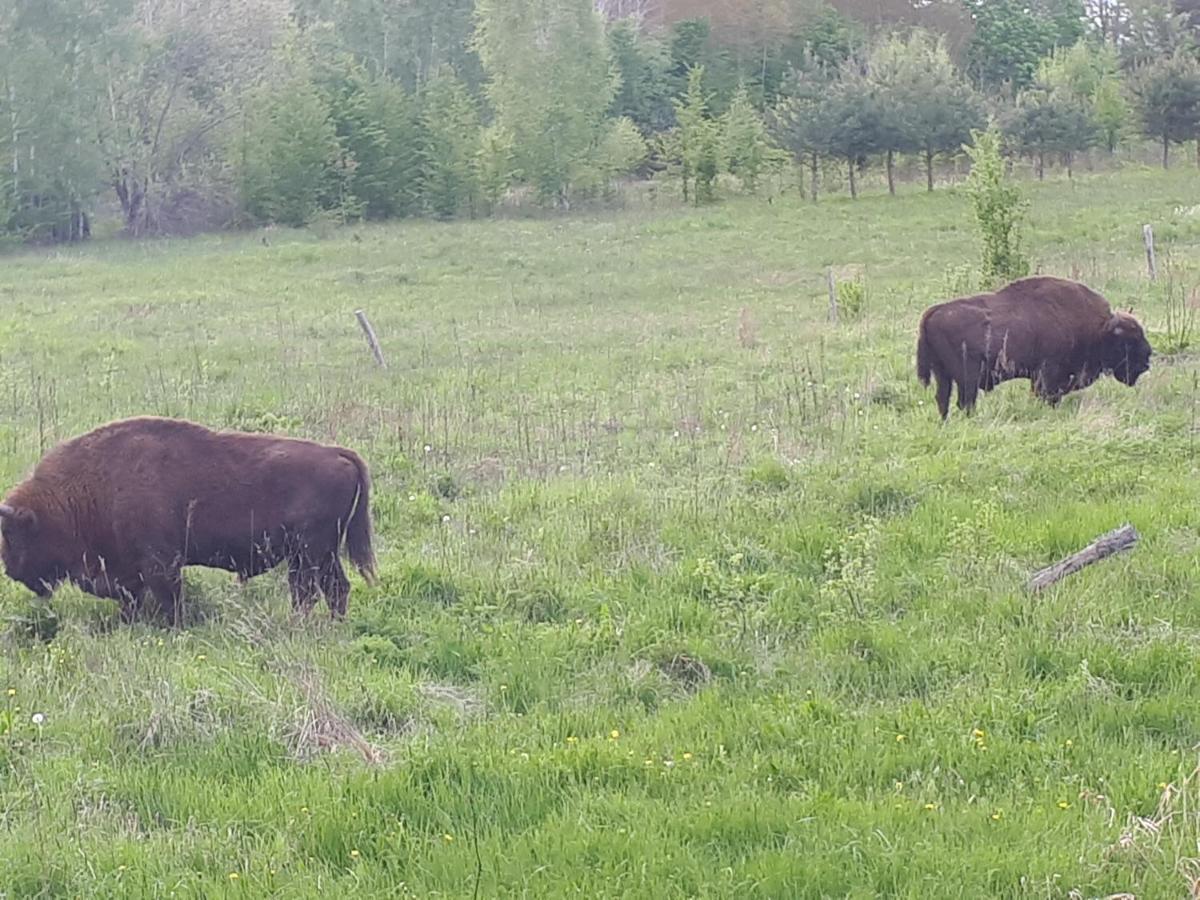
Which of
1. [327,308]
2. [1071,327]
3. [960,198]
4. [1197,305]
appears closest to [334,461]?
[1071,327]

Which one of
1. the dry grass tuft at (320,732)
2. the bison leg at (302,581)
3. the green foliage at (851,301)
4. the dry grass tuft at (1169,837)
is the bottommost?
the dry grass tuft at (1169,837)

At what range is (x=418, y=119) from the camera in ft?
186

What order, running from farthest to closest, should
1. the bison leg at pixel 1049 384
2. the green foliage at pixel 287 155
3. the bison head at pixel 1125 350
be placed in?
the green foliage at pixel 287 155 < the bison head at pixel 1125 350 < the bison leg at pixel 1049 384

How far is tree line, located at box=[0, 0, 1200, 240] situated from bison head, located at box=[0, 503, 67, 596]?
44002mm

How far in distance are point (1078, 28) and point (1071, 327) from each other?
2834 inches

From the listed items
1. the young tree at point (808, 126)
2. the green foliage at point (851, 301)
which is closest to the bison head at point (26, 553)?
the green foliage at point (851, 301)

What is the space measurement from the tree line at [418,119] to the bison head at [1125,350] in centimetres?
3715

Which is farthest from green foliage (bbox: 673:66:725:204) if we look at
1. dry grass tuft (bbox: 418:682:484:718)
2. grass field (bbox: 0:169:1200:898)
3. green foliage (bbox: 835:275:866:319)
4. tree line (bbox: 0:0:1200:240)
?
dry grass tuft (bbox: 418:682:484:718)

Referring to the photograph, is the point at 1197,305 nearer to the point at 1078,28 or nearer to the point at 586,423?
the point at 586,423

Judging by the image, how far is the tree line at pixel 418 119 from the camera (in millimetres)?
49688

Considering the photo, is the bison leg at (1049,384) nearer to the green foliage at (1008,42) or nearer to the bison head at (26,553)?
the bison head at (26,553)

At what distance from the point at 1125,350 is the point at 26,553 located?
11.1 m

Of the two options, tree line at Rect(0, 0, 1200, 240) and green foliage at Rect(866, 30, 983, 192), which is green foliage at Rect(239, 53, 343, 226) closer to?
tree line at Rect(0, 0, 1200, 240)

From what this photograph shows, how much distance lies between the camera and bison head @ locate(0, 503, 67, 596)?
8.17m
